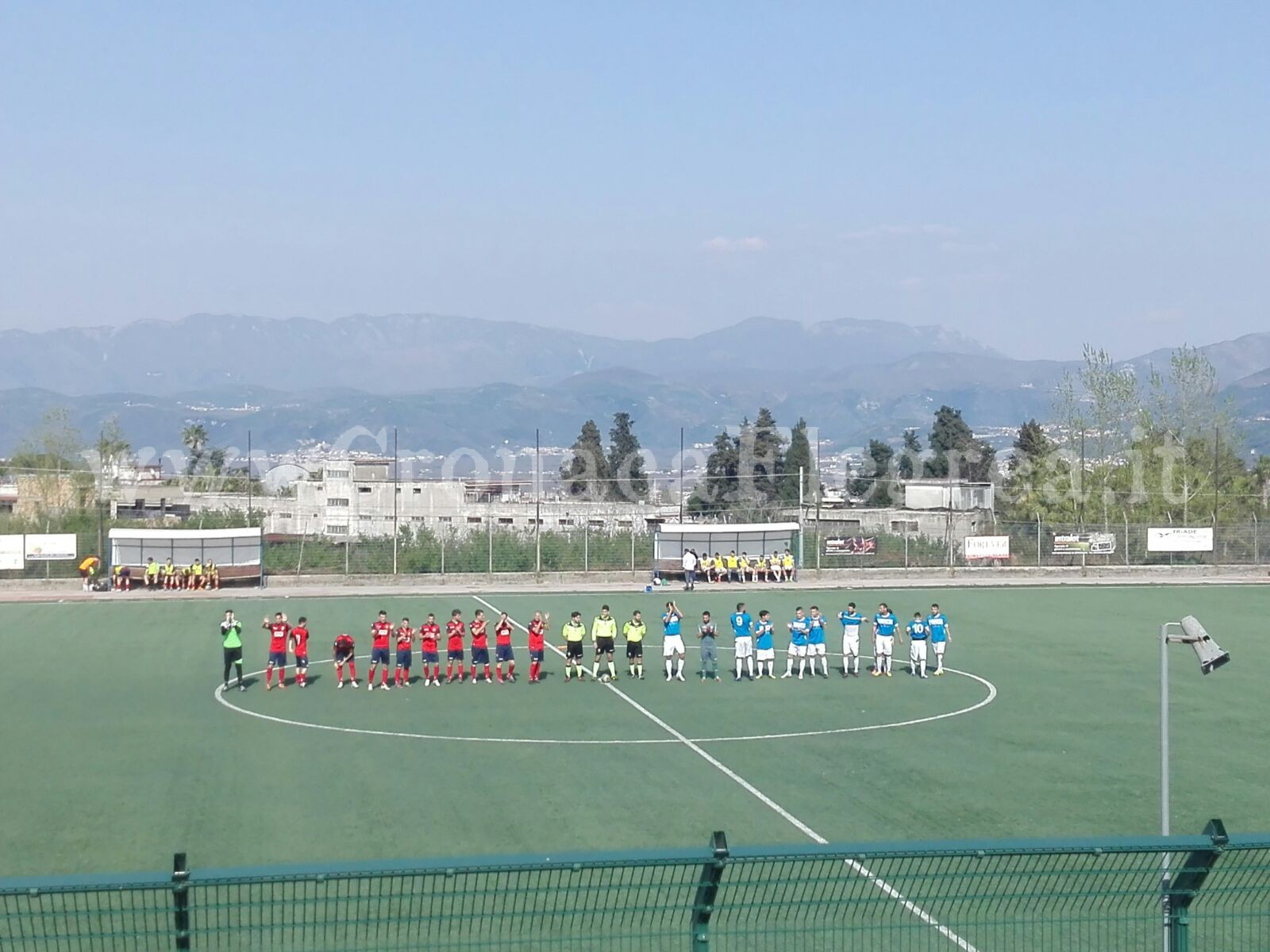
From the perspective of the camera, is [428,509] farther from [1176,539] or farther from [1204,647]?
[1204,647]

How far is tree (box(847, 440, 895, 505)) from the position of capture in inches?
3378

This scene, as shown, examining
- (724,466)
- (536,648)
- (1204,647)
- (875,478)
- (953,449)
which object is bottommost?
(536,648)

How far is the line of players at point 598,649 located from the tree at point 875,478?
150 feet

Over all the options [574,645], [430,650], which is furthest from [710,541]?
[430,650]

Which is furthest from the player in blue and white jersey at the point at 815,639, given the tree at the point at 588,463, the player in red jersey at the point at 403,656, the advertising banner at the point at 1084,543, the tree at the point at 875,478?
the tree at the point at 588,463

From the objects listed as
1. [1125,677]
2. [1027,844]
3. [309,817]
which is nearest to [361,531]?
[1125,677]

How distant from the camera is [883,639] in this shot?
28.6 meters

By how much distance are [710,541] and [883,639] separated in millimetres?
21913

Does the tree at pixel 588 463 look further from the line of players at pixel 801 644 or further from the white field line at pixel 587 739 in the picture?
the white field line at pixel 587 739

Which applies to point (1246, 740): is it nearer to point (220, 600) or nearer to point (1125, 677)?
point (1125, 677)

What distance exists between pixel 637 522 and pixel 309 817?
4407cm

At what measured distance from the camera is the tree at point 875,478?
85812 mm

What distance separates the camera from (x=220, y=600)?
42562 millimetres

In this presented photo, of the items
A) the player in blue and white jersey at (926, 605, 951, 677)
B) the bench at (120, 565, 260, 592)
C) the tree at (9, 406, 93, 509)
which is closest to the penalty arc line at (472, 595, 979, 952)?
the player in blue and white jersey at (926, 605, 951, 677)
